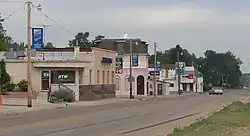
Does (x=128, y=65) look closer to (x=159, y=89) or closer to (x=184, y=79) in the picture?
(x=159, y=89)

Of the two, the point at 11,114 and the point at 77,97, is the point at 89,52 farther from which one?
the point at 11,114

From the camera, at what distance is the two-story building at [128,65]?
83375 mm

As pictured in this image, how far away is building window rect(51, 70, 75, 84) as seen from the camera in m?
57.1

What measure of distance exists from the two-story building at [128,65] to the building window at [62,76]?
954 inches

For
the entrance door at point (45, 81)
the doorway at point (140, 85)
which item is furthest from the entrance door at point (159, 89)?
the entrance door at point (45, 81)

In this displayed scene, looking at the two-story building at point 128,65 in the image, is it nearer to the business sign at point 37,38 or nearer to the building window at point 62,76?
the building window at point 62,76

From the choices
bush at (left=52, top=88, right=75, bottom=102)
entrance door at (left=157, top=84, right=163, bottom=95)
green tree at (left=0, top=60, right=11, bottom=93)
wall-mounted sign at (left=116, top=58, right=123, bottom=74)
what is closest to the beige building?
green tree at (left=0, top=60, right=11, bottom=93)

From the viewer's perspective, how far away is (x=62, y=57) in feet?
190

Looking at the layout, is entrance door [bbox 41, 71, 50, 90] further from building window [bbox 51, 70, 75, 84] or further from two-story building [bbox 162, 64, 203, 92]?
two-story building [bbox 162, 64, 203, 92]

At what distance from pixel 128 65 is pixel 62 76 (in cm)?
2965

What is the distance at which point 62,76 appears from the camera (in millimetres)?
57156

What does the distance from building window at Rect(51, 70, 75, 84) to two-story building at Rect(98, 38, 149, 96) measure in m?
24.2

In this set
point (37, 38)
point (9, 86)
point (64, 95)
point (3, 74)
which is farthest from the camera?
point (9, 86)

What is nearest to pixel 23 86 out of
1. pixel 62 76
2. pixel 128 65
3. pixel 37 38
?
pixel 62 76
